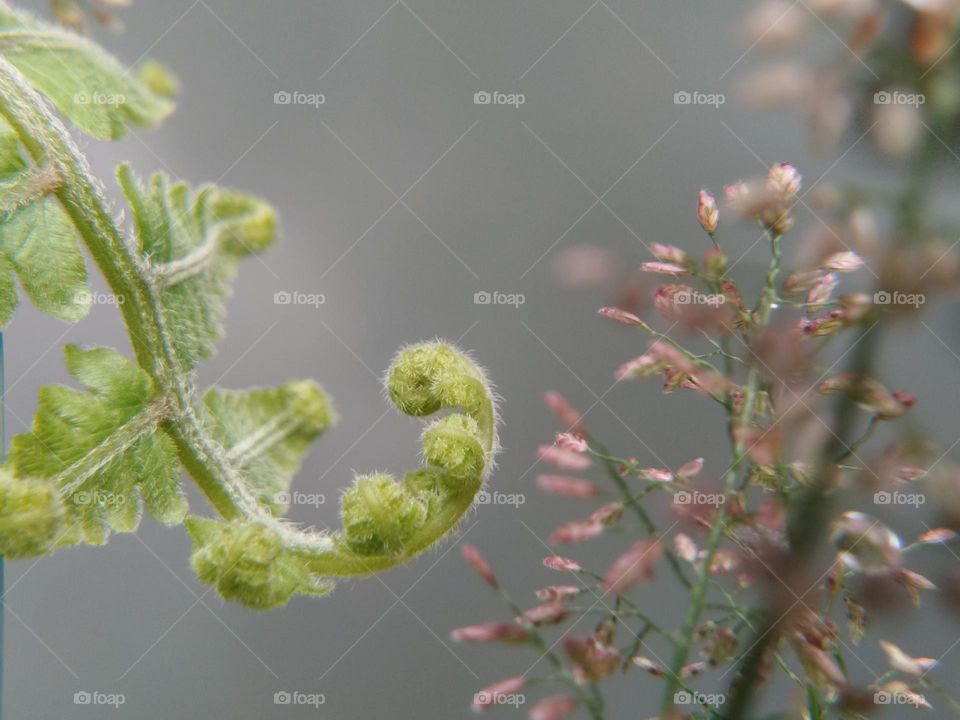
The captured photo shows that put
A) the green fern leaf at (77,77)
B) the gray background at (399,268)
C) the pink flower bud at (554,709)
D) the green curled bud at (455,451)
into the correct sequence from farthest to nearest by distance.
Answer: the gray background at (399,268) < the green fern leaf at (77,77) < the green curled bud at (455,451) < the pink flower bud at (554,709)

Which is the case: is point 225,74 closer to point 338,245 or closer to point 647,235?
point 338,245

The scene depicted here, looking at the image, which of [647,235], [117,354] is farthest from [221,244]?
[647,235]

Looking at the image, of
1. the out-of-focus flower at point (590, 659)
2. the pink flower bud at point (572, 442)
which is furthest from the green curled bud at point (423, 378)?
the out-of-focus flower at point (590, 659)

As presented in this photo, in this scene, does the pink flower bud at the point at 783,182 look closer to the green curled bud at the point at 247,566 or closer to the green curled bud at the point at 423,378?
the green curled bud at the point at 423,378

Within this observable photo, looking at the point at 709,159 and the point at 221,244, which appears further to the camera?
the point at 709,159

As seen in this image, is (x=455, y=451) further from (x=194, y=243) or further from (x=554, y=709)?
(x=194, y=243)

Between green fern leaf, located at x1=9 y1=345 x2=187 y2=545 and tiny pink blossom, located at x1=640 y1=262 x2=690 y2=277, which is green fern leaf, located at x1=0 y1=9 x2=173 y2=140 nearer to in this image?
green fern leaf, located at x1=9 y1=345 x2=187 y2=545
